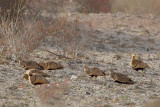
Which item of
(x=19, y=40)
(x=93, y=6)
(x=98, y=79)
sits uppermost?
(x=93, y=6)

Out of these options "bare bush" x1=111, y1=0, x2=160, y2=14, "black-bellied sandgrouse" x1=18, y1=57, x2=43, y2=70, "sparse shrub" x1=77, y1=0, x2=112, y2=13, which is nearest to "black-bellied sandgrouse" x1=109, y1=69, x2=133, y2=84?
"black-bellied sandgrouse" x1=18, y1=57, x2=43, y2=70

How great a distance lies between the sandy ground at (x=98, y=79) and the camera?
4.82 m

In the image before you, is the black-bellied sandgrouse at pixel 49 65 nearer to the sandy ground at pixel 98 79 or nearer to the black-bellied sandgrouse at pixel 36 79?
the sandy ground at pixel 98 79

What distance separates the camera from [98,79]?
6105 millimetres

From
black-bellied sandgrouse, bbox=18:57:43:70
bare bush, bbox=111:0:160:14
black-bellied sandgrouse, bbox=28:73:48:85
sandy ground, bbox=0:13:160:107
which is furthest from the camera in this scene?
bare bush, bbox=111:0:160:14

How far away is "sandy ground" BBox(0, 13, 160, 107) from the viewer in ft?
15.8

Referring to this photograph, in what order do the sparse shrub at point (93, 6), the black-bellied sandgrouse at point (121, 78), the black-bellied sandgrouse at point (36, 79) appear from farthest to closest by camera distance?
the sparse shrub at point (93, 6)
the black-bellied sandgrouse at point (121, 78)
the black-bellied sandgrouse at point (36, 79)

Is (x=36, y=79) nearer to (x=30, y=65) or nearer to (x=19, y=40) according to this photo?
(x=30, y=65)

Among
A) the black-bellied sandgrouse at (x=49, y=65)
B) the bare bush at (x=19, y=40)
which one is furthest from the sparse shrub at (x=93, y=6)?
the black-bellied sandgrouse at (x=49, y=65)

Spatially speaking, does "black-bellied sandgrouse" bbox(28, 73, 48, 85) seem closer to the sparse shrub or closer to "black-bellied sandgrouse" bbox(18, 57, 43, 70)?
"black-bellied sandgrouse" bbox(18, 57, 43, 70)

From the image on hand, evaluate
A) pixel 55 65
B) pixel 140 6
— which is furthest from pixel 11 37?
pixel 140 6

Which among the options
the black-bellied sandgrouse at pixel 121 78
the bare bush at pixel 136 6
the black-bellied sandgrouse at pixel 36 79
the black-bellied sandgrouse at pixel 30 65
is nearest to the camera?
the black-bellied sandgrouse at pixel 36 79

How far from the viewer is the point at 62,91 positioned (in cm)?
518

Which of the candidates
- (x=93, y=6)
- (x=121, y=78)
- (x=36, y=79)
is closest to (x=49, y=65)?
(x=36, y=79)
